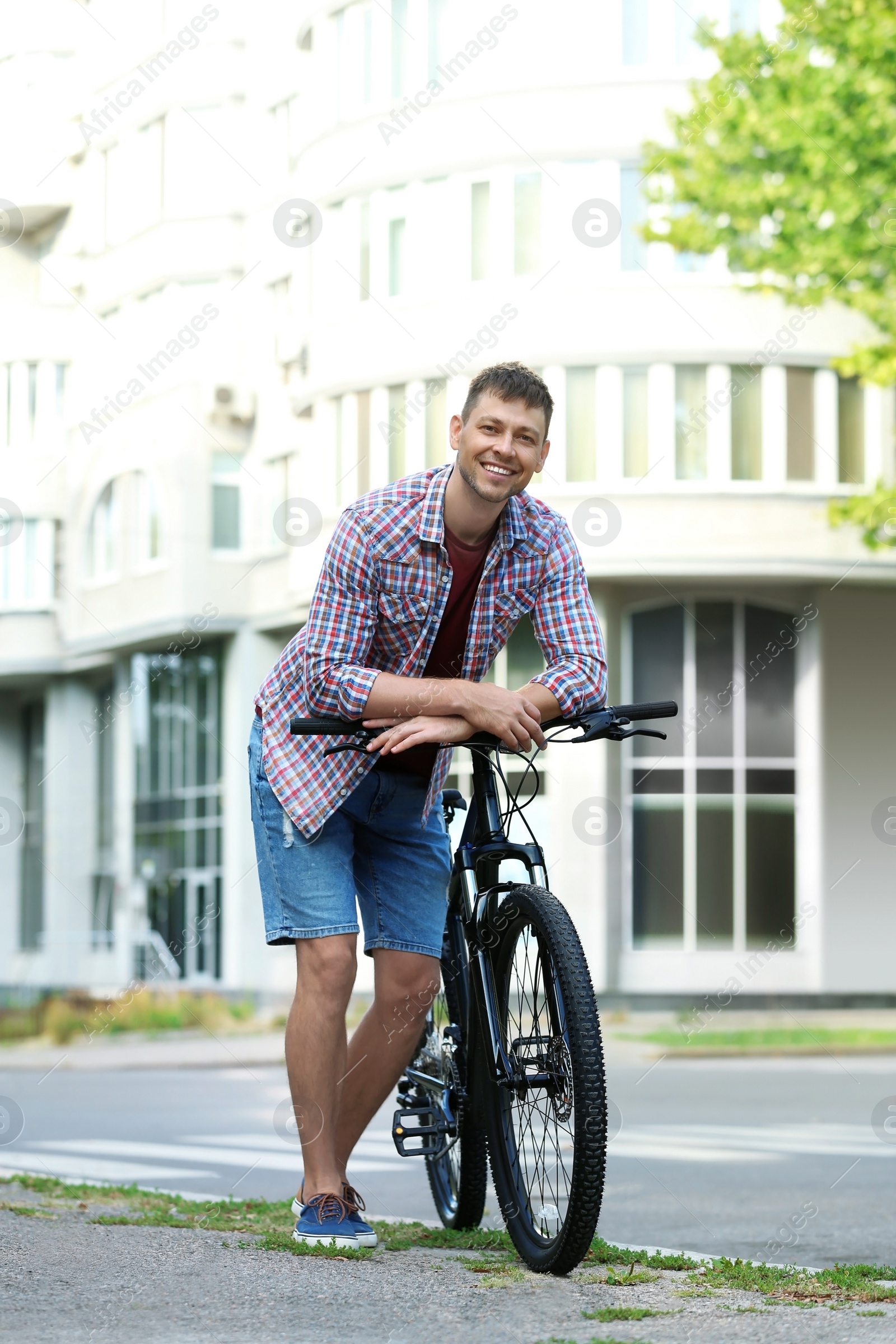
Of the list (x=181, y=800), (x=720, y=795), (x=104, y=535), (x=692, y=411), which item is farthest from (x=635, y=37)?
(x=181, y=800)

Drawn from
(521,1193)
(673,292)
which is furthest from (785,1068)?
(521,1193)

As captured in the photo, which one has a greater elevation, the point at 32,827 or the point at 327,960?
the point at 327,960

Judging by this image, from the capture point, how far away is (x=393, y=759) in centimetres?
500

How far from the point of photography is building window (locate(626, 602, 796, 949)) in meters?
29.6

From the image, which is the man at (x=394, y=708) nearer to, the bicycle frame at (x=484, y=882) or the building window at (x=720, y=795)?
the bicycle frame at (x=484, y=882)

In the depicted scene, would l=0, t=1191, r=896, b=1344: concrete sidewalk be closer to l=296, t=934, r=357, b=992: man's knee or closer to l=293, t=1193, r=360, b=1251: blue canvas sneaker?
l=293, t=1193, r=360, b=1251: blue canvas sneaker

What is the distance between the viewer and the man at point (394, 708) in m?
4.67

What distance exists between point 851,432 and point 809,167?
11.3 metres

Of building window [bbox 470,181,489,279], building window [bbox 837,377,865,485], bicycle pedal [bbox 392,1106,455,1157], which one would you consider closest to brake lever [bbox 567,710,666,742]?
bicycle pedal [bbox 392,1106,455,1157]

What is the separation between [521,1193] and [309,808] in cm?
102

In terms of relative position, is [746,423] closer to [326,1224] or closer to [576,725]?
[576,725]

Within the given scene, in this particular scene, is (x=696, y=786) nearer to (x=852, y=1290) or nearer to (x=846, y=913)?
(x=846, y=913)

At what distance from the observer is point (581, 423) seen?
29234 millimetres

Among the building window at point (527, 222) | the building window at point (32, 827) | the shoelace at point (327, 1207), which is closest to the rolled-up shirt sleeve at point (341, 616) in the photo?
the shoelace at point (327, 1207)
